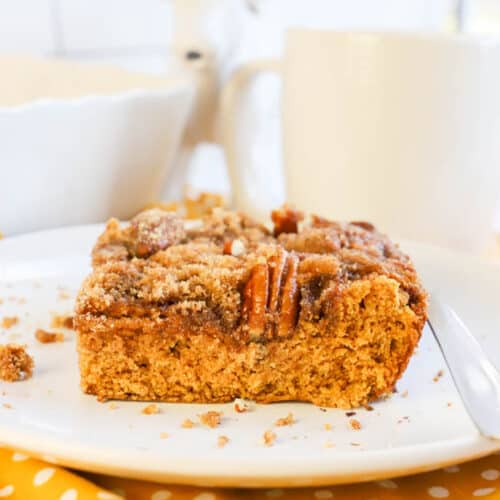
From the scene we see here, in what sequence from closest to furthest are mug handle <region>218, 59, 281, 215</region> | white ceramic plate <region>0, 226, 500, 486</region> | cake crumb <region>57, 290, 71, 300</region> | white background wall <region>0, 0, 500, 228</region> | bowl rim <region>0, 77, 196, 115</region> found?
white ceramic plate <region>0, 226, 500, 486</region> < cake crumb <region>57, 290, 71, 300</region> < bowl rim <region>0, 77, 196, 115</region> < mug handle <region>218, 59, 281, 215</region> < white background wall <region>0, 0, 500, 228</region>

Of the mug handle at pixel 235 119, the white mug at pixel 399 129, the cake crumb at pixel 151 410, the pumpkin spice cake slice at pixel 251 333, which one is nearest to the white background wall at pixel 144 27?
the mug handle at pixel 235 119

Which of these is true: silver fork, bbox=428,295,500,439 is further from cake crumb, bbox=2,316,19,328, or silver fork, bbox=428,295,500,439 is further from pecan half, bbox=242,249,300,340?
cake crumb, bbox=2,316,19,328

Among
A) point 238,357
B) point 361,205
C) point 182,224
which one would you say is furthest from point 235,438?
point 361,205

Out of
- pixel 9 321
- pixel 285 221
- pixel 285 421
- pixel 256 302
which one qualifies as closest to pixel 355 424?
pixel 285 421

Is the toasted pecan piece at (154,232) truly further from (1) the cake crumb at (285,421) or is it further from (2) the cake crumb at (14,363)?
(1) the cake crumb at (285,421)

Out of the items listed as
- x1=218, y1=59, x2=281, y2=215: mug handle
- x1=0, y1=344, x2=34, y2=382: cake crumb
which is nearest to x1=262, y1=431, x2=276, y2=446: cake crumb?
x1=0, y1=344, x2=34, y2=382: cake crumb

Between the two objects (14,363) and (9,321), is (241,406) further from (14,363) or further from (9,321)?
(9,321)

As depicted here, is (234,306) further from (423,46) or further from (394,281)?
(423,46)
